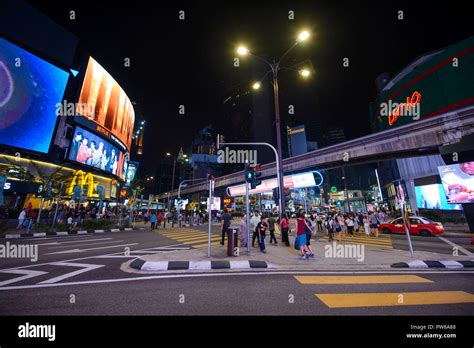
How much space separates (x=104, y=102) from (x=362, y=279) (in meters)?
40.1

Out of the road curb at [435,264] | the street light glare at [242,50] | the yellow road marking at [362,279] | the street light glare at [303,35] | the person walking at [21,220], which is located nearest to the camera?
Answer: the yellow road marking at [362,279]

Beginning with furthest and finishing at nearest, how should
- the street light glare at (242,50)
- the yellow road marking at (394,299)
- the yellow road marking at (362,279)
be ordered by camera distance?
the street light glare at (242,50), the yellow road marking at (362,279), the yellow road marking at (394,299)

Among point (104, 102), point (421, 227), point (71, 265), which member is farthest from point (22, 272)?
point (104, 102)

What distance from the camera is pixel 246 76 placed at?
78938 mm

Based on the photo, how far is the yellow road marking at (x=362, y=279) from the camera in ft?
15.8

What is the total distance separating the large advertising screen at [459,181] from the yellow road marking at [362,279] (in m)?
17.5

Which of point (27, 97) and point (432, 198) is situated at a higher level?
point (27, 97)

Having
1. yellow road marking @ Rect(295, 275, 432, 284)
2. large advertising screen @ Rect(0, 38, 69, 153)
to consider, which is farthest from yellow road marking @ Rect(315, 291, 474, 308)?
large advertising screen @ Rect(0, 38, 69, 153)

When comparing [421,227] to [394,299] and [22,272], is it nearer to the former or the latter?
[394,299]

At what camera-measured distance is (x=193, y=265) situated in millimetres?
5973

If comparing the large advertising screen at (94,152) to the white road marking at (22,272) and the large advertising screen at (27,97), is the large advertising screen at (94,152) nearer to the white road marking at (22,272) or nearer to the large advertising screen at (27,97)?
the large advertising screen at (27,97)

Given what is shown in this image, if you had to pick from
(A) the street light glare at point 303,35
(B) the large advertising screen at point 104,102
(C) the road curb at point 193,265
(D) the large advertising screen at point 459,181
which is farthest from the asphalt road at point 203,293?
(B) the large advertising screen at point 104,102
